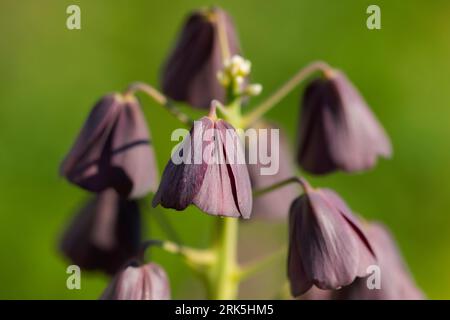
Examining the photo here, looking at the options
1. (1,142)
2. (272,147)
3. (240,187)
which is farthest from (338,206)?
(1,142)

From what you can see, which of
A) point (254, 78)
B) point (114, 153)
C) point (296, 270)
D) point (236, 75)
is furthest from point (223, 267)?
point (254, 78)

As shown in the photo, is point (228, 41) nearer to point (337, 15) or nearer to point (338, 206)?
point (338, 206)

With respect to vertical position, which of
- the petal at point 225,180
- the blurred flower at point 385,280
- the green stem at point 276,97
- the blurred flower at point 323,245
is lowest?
the blurred flower at point 385,280

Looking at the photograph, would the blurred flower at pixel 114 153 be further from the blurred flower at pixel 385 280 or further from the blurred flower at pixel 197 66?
the blurred flower at pixel 385 280

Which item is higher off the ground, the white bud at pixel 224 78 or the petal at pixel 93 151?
the white bud at pixel 224 78

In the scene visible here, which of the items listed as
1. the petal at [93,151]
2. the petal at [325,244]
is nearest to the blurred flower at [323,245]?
the petal at [325,244]

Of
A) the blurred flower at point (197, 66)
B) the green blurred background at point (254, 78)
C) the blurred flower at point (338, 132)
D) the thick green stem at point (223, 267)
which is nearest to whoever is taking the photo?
the thick green stem at point (223, 267)
